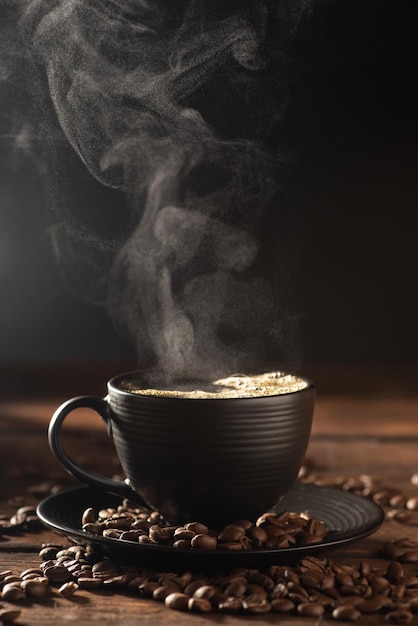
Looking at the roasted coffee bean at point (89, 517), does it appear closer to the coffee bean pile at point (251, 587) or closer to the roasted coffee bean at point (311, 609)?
the coffee bean pile at point (251, 587)

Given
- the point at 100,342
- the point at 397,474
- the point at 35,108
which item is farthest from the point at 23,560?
the point at 100,342

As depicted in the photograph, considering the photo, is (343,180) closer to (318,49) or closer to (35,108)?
(318,49)

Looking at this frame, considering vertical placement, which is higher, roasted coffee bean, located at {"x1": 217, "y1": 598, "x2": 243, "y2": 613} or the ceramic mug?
the ceramic mug

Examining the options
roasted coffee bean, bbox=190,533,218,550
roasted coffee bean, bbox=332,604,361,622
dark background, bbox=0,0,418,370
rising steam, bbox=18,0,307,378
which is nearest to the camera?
roasted coffee bean, bbox=332,604,361,622

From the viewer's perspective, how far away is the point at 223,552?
99cm

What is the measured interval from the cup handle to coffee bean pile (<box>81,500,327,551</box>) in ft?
0.12

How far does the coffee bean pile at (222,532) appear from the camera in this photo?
1033 mm

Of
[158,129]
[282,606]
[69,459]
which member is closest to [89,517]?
[69,459]

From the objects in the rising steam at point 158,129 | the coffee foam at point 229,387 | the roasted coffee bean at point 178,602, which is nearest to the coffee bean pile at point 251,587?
the roasted coffee bean at point 178,602

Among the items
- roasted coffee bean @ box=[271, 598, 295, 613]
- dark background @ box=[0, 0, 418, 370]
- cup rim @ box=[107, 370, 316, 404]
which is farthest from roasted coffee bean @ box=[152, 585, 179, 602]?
dark background @ box=[0, 0, 418, 370]

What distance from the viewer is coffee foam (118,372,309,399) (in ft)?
3.78

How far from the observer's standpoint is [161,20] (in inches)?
96.1

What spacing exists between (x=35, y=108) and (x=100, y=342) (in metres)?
1.18

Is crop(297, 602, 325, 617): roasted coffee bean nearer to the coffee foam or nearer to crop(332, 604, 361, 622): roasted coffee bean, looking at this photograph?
crop(332, 604, 361, 622): roasted coffee bean
